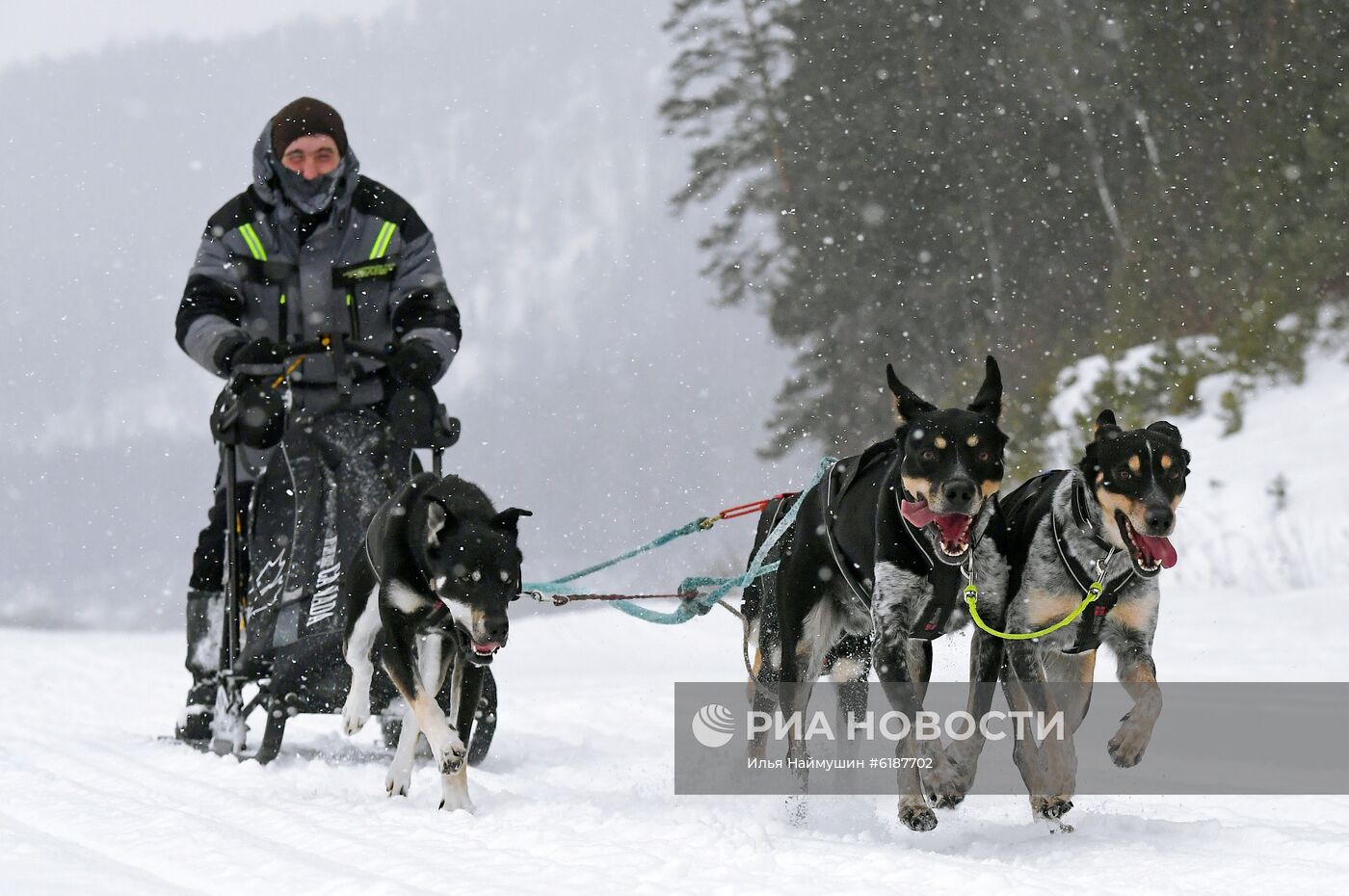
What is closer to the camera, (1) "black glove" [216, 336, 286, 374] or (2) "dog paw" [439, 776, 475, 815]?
(2) "dog paw" [439, 776, 475, 815]

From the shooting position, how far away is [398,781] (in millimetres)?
4742

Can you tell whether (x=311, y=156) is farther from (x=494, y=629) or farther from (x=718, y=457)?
(x=718, y=457)

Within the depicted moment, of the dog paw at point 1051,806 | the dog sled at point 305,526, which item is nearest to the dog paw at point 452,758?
the dog sled at point 305,526

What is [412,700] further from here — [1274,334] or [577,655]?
[1274,334]

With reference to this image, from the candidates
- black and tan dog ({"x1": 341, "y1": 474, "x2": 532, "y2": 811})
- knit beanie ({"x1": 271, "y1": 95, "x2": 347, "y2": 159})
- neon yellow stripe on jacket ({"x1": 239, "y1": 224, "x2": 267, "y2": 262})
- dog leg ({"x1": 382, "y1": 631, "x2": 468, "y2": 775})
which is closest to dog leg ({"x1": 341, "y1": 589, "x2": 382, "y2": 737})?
black and tan dog ({"x1": 341, "y1": 474, "x2": 532, "y2": 811})

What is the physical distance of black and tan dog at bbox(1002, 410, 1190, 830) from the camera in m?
3.69

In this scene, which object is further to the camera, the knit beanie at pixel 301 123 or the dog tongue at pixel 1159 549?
the knit beanie at pixel 301 123

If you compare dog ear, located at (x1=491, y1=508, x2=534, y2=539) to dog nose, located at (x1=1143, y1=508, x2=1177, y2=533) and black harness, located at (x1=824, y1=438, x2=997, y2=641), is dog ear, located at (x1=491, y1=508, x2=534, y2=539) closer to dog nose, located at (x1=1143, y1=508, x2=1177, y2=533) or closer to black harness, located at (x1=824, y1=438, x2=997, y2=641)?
black harness, located at (x1=824, y1=438, x2=997, y2=641)

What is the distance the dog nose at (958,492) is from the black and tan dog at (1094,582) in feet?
1.28

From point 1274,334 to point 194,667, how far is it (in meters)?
11.0

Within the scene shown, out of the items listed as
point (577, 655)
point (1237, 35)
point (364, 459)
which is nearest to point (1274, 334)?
point (1237, 35)

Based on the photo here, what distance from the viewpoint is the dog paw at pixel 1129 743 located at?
12.5 feet

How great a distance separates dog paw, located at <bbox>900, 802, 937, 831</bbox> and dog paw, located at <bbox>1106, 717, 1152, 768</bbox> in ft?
1.68

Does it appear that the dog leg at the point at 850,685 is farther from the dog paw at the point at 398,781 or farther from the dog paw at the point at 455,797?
the dog paw at the point at 398,781
